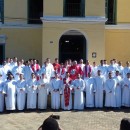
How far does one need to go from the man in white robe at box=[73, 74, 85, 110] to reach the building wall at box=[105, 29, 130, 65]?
7.94 metres

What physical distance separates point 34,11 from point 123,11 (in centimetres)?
573

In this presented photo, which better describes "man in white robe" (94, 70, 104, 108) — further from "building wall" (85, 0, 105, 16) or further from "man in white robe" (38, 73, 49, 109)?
"building wall" (85, 0, 105, 16)

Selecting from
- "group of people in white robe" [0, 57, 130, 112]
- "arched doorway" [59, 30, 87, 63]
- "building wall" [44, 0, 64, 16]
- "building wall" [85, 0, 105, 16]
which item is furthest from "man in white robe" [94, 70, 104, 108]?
"arched doorway" [59, 30, 87, 63]

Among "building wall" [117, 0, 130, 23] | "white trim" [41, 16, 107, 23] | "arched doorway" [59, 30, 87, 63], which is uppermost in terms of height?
"building wall" [117, 0, 130, 23]

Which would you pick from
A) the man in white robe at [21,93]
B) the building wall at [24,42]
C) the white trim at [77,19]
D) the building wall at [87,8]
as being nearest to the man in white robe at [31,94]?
the man in white robe at [21,93]

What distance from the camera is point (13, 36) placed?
2545cm

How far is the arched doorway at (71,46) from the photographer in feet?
83.5

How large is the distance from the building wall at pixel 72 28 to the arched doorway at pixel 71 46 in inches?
60.1

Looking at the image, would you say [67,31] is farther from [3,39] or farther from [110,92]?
[110,92]

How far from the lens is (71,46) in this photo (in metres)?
26.2

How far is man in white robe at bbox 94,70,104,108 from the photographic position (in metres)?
17.9

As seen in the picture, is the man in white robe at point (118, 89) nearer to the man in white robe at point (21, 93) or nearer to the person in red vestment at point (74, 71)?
the person in red vestment at point (74, 71)

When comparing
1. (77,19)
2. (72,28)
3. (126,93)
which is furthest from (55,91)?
(77,19)

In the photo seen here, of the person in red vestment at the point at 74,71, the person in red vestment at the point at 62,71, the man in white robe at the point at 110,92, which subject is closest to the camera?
the man in white robe at the point at 110,92
